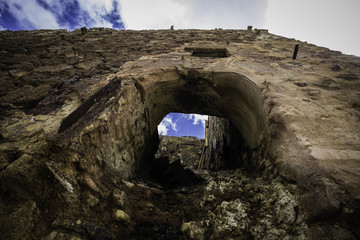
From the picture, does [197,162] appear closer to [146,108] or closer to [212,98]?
[212,98]

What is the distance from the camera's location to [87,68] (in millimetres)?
2150

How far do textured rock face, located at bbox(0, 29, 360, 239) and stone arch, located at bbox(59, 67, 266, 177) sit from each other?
12 millimetres

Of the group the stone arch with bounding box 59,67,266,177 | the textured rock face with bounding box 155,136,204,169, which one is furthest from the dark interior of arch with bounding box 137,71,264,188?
the textured rock face with bounding box 155,136,204,169

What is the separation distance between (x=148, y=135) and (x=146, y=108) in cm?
34

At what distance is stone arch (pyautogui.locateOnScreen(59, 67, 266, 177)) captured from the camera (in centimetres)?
125

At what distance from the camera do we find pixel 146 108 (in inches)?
73.4

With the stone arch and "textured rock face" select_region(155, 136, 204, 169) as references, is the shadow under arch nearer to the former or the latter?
the stone arch

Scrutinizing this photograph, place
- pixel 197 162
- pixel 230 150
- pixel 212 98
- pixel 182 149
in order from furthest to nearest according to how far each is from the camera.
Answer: pixel 182 149 → pixel 197 162 → pixel 230 150 → pixel 212 98

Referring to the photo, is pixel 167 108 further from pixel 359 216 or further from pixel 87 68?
pixel 359 216

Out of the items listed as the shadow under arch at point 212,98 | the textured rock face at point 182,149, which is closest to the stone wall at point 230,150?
the shadow under arch at point 212,98

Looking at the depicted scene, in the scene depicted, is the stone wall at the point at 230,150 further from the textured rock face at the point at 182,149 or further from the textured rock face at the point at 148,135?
the textured rock face at the point at 182,149

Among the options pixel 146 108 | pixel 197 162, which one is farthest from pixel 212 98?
pixel 197 162

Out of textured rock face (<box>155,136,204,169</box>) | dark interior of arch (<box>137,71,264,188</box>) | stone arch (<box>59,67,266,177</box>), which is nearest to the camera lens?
stone arch (<box>59,67,266,177</box>)

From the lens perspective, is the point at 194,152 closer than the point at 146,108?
No
